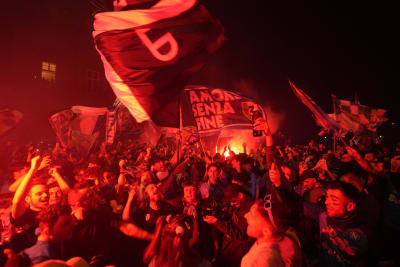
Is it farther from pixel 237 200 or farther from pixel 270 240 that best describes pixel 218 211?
pixel 270 240

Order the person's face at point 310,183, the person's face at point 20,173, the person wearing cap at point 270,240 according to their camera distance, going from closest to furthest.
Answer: the person wearing cap at point 270,240
the person's face at point 20,173
the person's face at point 310,183

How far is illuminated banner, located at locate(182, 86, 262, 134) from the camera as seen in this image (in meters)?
6.28

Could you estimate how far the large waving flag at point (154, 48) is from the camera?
4938 mm

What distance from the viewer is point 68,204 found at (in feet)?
13.9

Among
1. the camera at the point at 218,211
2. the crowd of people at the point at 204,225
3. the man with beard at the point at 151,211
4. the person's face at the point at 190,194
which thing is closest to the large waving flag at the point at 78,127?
the crowd of people at the point at 204,225

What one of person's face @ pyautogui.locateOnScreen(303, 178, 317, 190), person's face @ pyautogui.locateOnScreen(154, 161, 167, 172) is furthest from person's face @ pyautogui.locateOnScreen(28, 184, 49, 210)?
person's face @ pyautogui.locateOnScreen(303, 178, 317, 190)

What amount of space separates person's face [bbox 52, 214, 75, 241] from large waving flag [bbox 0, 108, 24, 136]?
4.59m

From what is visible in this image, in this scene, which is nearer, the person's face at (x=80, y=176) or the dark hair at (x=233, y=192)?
the dark hair at (x=233, y=192)

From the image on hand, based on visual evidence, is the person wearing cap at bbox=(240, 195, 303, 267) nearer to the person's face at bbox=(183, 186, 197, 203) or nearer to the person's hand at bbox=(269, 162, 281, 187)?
the person's hand at bbox=(269, 162, 281, 187)

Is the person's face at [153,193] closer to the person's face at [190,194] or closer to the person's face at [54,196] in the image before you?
the person's face at [190,194]

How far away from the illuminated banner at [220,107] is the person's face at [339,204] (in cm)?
329

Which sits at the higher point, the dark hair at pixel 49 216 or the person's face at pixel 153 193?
the dark hair at pixel 49 216

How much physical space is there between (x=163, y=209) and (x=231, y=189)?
117 centimetres

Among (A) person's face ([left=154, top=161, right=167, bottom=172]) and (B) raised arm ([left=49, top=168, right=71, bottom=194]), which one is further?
(A) person's face ([left=154, top=161, right=167, bottom=172])
